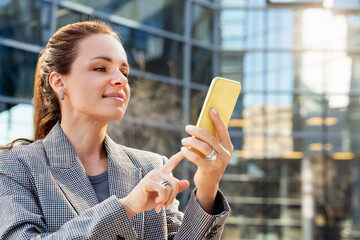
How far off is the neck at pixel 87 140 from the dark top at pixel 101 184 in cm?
3

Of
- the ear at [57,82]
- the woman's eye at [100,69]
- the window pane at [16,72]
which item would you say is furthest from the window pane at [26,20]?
the woman's eye at [100,69]

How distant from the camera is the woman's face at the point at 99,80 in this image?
6.80 ft

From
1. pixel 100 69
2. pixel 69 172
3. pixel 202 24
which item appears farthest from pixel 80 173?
pixel 202 24

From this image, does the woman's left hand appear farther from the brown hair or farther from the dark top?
the brown hair

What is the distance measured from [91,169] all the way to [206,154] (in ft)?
2.33

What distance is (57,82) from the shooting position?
2.28 metres

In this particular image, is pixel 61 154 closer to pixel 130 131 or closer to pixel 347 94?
pixel 130 131

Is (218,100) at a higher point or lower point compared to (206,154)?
higher

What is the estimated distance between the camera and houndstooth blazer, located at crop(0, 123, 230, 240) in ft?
5.43

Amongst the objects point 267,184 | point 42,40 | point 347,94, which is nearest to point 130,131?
point 42,40

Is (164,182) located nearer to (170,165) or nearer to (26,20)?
(170,165)

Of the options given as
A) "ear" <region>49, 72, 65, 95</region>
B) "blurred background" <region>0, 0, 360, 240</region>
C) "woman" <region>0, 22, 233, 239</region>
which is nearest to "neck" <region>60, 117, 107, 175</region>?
"woman" <region>0, 22, 233, 239</region>

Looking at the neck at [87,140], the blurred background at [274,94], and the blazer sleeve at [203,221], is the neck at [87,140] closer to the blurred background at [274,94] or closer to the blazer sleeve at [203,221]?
the blazer sleeve at [203,221]

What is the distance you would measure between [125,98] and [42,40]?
27.9 ft
